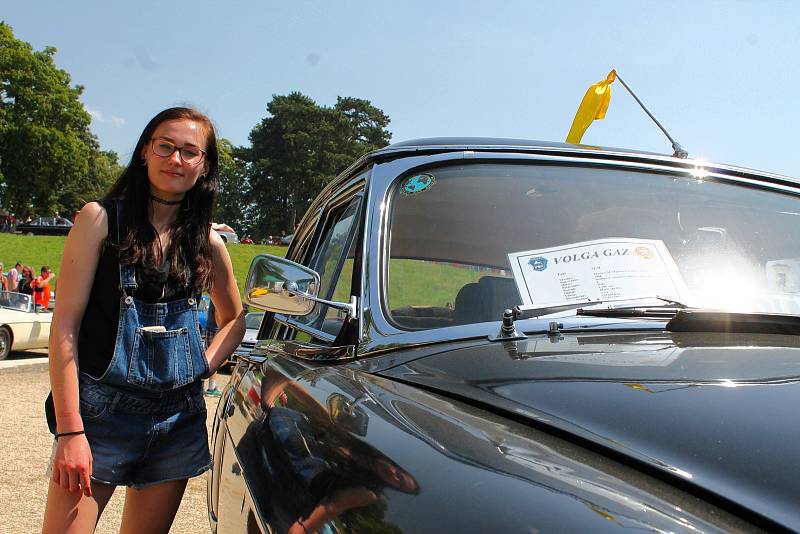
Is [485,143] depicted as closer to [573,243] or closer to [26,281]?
[573,243]

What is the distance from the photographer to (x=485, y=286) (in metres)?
1.92

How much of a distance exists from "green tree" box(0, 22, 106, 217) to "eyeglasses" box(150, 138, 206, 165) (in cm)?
5071

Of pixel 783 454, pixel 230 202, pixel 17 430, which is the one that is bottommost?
pixel 17 430

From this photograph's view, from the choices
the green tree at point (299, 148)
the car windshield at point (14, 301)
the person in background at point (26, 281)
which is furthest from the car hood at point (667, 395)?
the green tree at point (299, 148)

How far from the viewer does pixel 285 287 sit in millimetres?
1900

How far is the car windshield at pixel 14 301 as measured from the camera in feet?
42.1

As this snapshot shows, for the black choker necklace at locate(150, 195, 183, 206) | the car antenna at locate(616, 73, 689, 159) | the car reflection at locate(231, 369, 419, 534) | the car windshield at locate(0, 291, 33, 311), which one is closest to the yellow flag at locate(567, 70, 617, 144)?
the car antenna at locate(616, 73, 689, 159)

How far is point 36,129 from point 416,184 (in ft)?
169

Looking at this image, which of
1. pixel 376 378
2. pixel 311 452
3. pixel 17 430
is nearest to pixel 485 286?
pixel 376 378

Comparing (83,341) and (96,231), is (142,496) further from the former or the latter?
(96,231)

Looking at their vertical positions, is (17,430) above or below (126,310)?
below

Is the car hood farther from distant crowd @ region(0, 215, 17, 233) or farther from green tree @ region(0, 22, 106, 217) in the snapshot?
distant crowd @ region(0, 215, 17, 233)

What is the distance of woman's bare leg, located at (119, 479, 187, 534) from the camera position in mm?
2207

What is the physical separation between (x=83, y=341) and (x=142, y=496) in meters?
0.50
